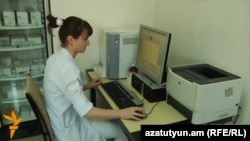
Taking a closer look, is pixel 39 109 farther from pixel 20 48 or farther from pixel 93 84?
pixel 20 48

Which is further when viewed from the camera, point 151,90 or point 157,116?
point 151,90

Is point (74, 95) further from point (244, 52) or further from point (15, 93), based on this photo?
point (15, 93)

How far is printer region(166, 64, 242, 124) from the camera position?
1.21 metres

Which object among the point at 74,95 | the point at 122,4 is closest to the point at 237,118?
the point at 74,95

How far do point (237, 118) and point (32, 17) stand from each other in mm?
1964

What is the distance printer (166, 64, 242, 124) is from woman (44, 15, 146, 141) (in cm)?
26

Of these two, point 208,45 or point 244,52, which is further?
point 208,45

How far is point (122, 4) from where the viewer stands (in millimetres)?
2209

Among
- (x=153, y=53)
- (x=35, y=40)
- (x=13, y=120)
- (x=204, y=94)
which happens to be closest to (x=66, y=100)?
(x=153, y=53)

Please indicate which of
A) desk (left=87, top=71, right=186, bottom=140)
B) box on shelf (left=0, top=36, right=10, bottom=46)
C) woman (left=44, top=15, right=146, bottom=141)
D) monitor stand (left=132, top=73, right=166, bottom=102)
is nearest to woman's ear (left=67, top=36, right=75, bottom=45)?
woman (left=44, top=15, right=146, bottom=141)

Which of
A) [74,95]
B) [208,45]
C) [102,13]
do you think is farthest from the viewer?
[102,13]

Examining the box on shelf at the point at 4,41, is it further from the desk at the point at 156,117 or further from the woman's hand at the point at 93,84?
the desk at the point at 156,117

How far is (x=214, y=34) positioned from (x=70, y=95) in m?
1.06

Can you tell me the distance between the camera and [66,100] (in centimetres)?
136
